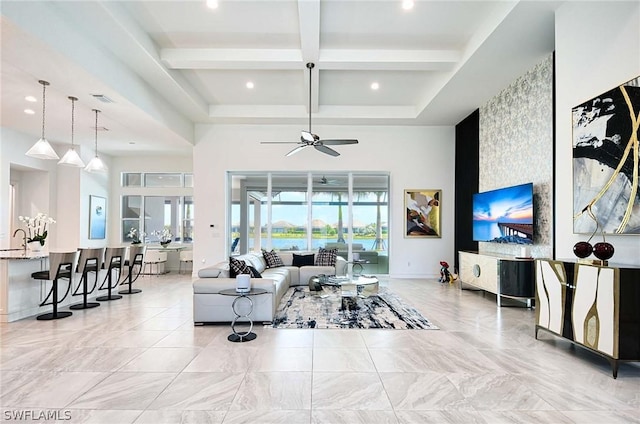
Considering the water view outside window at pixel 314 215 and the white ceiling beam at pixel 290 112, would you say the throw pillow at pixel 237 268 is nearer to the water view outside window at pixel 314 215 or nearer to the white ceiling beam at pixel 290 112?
the water view outside window at pixel 314 215

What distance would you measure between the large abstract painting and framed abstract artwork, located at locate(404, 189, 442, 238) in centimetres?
483

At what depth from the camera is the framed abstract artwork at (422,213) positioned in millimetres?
8469

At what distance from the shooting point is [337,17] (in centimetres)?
447

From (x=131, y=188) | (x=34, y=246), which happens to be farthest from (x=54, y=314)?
(x=131, y=188)

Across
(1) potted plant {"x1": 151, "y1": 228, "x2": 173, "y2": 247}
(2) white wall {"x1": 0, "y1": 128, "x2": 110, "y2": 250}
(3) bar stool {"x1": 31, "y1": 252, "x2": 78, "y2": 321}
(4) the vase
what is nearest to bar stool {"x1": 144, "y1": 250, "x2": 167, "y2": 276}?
(1) potted plant {"x1": 151, "y1": 228, "x2": 173, "y2": 247}

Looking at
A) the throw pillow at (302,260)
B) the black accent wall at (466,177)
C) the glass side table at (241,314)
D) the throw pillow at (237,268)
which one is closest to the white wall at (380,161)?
the black accent wall at (466,177)

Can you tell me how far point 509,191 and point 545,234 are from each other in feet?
3.01

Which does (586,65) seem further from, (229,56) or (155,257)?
(155,257)

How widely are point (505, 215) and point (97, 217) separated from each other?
9391mm

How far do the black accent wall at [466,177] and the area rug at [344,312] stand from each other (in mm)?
2730

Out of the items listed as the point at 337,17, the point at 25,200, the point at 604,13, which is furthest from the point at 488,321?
the point at 25,200

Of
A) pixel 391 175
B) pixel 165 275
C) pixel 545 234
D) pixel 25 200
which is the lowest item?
pixel 165 275

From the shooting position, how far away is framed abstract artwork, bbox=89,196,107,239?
29.2ft

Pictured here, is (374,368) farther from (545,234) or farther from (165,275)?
(165,275)
